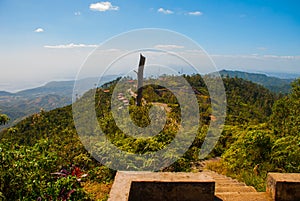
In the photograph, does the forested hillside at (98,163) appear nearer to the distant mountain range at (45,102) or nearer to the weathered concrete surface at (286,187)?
the weathered concrete surface at (286,187)

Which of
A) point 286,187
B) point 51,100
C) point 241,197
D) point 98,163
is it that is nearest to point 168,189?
point 241,197

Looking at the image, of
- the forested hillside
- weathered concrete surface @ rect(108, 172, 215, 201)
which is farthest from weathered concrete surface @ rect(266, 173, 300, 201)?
the forested hillside

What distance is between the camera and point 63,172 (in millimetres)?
4438

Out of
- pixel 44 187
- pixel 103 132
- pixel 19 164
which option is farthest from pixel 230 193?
pixel 103 132

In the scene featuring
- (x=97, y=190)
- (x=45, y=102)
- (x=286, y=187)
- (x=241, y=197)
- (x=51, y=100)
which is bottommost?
(x=45, y=102)

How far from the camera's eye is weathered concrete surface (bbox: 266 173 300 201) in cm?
316

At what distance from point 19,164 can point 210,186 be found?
2444mm

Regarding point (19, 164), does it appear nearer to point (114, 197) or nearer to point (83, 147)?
point (114, 197)

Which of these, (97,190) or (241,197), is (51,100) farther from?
(241,197)

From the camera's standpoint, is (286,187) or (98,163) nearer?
(286,187)

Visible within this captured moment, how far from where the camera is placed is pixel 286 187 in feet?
10.5

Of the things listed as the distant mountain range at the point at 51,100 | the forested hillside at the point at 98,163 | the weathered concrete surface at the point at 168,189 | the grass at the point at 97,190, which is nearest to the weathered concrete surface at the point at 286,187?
the weathered concrete surface at the point at 168,189

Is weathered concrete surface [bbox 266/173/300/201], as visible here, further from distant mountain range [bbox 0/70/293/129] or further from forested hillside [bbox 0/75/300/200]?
distant mountain range [bbox 0/70/293/129]

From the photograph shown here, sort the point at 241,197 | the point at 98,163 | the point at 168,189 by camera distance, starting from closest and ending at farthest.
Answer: the point at 168,189
the point at 241,197
the point at 98,163
